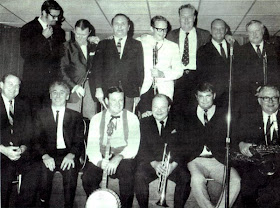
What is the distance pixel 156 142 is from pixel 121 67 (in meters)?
0.85

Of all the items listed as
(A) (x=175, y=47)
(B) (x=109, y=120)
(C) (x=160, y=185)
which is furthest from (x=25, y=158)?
(A) (x=175, y=47)

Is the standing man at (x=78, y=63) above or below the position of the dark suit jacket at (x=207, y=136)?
above

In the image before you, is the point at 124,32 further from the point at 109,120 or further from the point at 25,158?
the point at 25,158

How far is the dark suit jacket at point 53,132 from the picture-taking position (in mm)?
2670

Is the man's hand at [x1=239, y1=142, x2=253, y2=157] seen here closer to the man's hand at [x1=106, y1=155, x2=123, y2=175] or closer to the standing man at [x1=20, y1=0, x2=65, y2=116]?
the man's hand at [x1=106, y1=155, x2=123, y2=175]

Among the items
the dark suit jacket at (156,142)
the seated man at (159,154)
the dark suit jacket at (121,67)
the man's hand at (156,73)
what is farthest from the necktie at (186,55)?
the dark suit jacket at (156,142)

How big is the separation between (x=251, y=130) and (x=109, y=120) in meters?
1.24

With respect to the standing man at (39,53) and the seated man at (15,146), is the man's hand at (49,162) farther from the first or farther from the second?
the standing man at (39,53)

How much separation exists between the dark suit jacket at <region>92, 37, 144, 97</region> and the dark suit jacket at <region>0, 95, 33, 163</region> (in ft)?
2.43

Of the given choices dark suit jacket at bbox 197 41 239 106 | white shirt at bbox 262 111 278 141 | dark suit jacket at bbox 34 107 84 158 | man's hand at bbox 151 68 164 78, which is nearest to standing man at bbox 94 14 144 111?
man's hand at bbox 151 68 164 78

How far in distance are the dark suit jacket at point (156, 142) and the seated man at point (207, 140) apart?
0.10 metres

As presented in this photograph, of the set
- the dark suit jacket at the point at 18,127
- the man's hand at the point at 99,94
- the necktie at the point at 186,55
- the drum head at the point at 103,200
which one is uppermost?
the necktie at the point at 186,55

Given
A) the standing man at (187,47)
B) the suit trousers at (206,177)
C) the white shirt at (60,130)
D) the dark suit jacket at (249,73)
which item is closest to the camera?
the suit trousers at (206,177)

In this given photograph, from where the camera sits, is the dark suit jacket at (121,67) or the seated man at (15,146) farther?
the dark suit jacket at (121,67)
